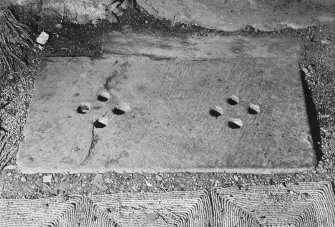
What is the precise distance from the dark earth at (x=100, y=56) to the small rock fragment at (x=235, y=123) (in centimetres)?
24

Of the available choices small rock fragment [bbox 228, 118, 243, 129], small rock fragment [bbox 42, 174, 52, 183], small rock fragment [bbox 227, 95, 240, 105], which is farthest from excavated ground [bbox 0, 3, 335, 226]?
small rock fragment [bbox 227, 95, 240, 105]

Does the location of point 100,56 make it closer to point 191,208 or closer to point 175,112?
point 175,112

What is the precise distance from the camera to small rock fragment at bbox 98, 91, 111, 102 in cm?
217

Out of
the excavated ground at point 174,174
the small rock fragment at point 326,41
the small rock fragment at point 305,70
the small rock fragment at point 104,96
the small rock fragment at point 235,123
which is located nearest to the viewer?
the excavated ground at point 174,174

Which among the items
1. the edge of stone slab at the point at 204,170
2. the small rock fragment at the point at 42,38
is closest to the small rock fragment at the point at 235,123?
the edge of stone slab at the point at 204,170

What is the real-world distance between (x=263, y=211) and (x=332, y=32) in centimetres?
114

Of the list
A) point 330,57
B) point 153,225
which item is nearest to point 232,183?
point 153,225

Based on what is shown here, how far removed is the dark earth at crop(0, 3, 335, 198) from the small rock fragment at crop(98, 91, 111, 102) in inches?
10.3

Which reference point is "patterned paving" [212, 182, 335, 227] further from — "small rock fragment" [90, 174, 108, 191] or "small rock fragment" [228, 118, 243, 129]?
"small rock fragment" [90, 174, 108, 191]

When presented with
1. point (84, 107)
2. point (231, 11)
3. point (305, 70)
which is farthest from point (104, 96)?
point (305, 70)

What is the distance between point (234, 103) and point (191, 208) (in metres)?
0.57

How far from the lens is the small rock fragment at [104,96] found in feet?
7.13

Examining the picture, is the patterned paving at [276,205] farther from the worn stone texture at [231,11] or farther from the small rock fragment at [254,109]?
the worn stone texture at [231,11]

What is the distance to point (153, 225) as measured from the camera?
181 cm
